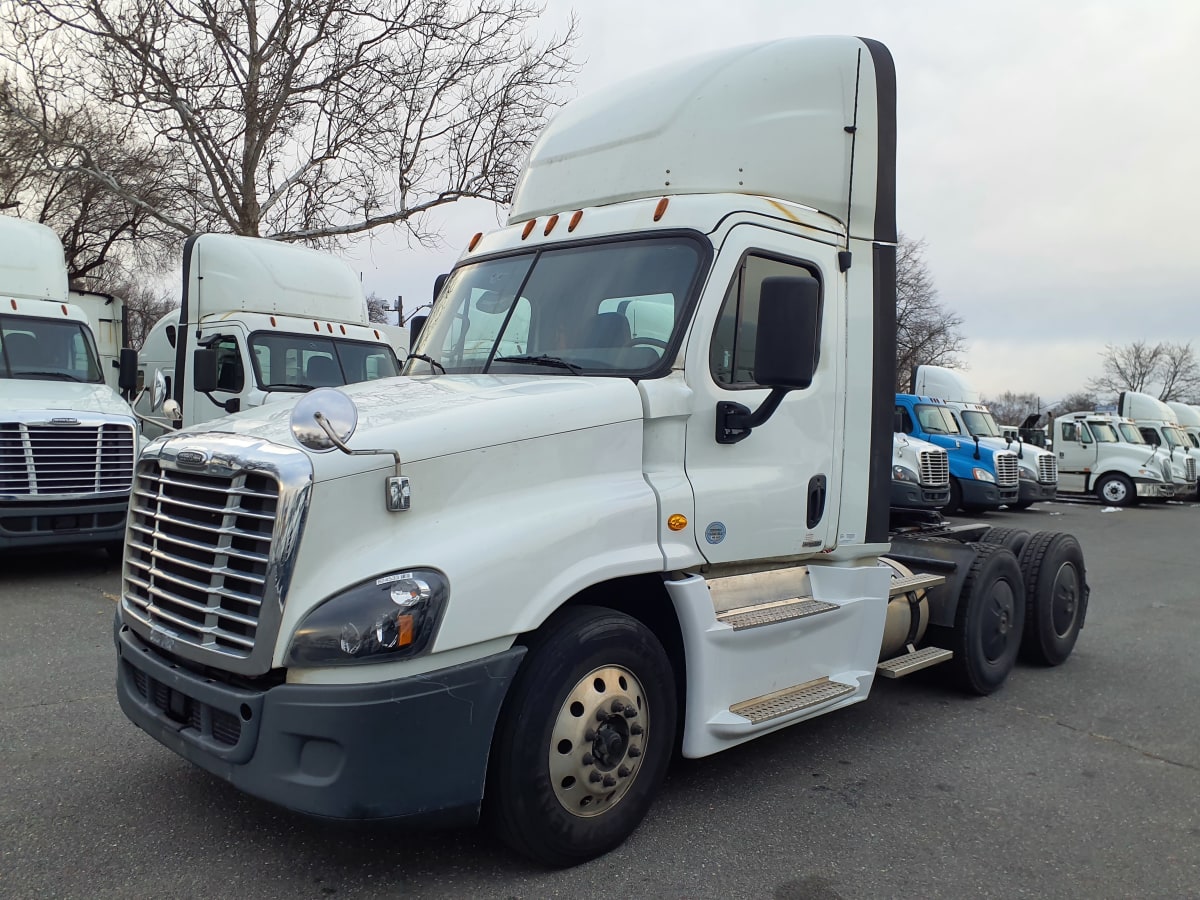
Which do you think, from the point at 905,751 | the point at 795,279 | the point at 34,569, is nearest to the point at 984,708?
the point at 905,751

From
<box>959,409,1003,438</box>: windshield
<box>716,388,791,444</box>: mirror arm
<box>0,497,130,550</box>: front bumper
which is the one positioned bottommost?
<box>0,497,130,550</box>: front bumper

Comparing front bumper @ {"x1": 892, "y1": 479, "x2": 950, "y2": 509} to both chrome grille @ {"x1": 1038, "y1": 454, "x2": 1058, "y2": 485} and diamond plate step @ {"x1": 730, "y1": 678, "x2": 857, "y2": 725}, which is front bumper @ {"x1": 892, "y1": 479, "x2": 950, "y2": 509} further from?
diamond plate step @ {"x1": 730, "y1": 678, "x2": 857, "y2": 725}

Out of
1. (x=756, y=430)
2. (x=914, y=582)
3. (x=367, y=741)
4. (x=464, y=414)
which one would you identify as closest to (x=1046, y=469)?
(x=914, y=582)

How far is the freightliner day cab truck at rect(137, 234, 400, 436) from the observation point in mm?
10203

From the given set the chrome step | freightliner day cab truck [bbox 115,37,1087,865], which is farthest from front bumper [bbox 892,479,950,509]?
freightliner day cab truck [bbox 115,37,1087,865]

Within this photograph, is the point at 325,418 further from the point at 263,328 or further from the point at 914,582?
the point at 263,328

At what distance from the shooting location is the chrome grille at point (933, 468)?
16.3 m

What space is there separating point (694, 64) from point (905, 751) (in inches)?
149

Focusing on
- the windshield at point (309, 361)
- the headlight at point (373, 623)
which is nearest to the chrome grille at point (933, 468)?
the windshield at point (309, 361)

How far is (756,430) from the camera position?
3.99 meters

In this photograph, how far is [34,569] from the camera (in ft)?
29.5

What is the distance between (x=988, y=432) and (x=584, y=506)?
1830cm

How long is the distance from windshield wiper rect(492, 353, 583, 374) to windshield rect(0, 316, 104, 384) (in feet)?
25.1

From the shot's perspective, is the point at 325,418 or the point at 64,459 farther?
the point at 64,459
